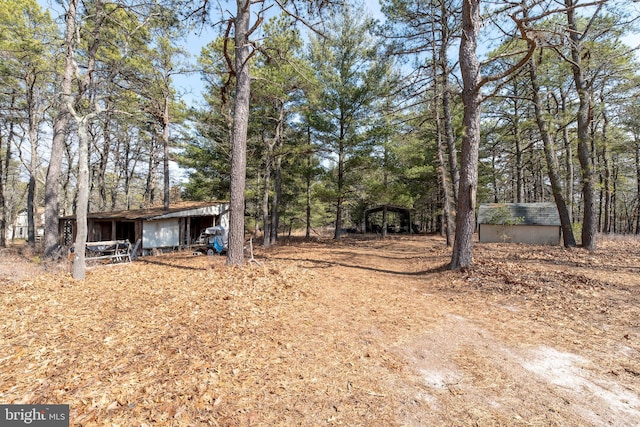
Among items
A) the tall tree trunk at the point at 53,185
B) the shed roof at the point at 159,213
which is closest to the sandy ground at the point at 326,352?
the tall tree trunk at the point at 53,185

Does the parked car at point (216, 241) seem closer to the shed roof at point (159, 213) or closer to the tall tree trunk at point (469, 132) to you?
the shed roof at point (159, 213)

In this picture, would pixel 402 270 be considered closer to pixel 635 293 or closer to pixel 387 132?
pixel 635 293

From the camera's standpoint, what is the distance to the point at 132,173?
23328 millimetres

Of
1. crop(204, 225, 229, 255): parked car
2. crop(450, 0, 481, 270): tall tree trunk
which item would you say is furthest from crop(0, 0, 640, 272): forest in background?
crop(204, 225, 229, 255): parked car

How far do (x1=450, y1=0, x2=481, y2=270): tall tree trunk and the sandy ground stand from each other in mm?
1431

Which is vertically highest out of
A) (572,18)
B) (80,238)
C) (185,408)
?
(572,18)

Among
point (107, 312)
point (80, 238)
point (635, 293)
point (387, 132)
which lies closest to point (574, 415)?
point (635, 293)

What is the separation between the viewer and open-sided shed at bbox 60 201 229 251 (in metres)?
13.8

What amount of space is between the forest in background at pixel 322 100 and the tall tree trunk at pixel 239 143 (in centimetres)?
5

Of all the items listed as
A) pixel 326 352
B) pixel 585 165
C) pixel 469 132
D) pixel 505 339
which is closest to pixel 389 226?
pixel 585 165

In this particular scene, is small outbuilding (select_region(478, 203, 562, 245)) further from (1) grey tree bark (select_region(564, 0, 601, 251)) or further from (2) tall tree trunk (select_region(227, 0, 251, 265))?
(2) tall tree trunk (select_region(227, 0, 251, 265))

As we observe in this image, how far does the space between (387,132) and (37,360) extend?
15.7 metres

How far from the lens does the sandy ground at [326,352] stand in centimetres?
222

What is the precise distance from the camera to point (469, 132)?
6867 millimetres
